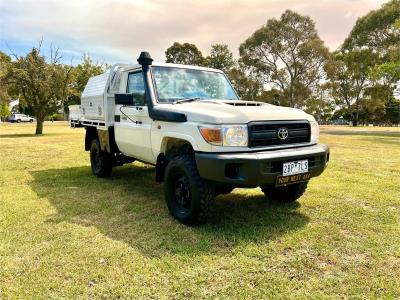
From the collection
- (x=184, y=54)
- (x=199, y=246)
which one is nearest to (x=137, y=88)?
(x=199, y=246)

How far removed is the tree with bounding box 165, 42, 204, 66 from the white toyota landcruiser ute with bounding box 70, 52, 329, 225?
167ft

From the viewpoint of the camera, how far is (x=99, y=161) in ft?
23.7

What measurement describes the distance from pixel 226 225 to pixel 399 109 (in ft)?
237

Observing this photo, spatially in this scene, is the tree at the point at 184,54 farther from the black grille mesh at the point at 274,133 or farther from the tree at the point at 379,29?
the black grille mesh at the point at 274,133

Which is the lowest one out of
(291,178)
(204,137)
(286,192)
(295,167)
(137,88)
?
(286,192)

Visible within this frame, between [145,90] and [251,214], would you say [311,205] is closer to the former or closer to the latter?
[251,214]

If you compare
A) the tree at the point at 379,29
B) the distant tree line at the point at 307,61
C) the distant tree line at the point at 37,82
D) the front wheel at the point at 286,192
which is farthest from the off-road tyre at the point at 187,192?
the tree at the point at 379,29

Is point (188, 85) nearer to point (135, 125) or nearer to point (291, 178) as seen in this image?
point (135, 125)

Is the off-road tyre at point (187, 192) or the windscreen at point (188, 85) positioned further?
→ the windscreen at point (188, 85)

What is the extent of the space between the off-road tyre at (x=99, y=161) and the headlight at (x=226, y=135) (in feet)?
12.2

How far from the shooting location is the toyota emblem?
13.5 ft

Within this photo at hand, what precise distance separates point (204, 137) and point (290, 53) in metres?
39.4

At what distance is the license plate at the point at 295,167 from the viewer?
399 centimetres

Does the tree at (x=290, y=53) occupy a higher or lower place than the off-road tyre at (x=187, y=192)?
higher
